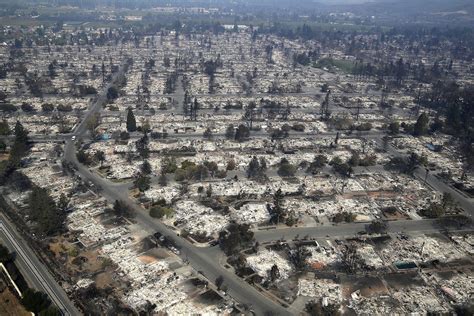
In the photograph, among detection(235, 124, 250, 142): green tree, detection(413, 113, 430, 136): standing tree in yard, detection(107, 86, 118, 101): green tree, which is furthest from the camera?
detection(107, 86, 118, 101): green tree

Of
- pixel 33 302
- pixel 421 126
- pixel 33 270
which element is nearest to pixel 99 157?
pixel 33 270

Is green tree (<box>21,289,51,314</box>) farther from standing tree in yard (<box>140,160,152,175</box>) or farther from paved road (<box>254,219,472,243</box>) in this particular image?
standing tree in yard (<box>140,160,152,175</box>)

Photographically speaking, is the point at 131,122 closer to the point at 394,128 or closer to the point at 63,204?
the point at 63,204

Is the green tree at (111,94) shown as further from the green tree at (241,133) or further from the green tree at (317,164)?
the green tree at (317,164)

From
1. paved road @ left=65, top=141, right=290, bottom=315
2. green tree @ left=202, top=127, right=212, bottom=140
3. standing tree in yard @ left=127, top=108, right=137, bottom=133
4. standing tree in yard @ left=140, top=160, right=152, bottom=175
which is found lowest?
paved road @ left=65, top=141, right=290, bottom=315

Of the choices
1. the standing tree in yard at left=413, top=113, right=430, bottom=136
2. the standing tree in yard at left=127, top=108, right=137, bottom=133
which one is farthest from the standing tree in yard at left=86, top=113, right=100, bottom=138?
the standing tree in yard at left=413, top=113, right=430, bottom=136

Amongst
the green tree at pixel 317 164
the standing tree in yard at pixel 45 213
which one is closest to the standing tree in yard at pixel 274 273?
the green tree at pixel 317 164

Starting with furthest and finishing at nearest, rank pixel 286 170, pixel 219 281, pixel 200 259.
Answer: pixel 286 170
pixel 200 259
pixel 219 281

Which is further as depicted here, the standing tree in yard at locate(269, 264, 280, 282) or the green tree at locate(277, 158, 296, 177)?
the green tree at locate(277, 158, 296, 177)

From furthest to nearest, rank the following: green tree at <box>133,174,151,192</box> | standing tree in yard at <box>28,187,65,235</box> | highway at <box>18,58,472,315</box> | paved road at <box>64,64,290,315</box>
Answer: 1. green tree at <box>133,174,151,192</box>
2. standing tree in yard at <box>28,187,65,235</box>
3. highway at <box>18,58,472,315</box>
4. paved road at <box>64,64,290,315</box>
